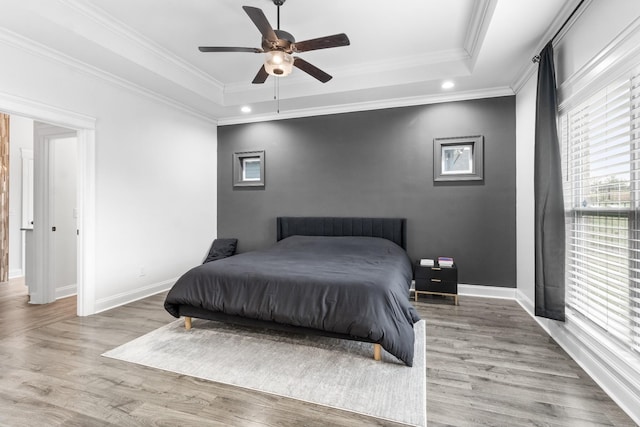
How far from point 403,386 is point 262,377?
935mm

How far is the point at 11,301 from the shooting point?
12.8ft

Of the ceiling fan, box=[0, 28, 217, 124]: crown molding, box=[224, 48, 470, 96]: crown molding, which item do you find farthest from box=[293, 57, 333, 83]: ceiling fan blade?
box=[0, 28, 217, 124]: crown molding

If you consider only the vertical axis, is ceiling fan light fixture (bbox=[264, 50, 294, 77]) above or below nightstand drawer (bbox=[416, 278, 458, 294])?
above

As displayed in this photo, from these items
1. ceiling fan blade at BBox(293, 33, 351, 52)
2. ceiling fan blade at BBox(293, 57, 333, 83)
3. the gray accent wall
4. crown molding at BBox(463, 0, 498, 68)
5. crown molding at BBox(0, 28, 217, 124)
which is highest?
crown molding at BBox(463, 0, 498, 68)

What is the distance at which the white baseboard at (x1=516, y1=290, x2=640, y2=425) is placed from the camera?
1.80 metres

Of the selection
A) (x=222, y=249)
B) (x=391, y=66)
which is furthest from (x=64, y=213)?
(x=391, y=66)

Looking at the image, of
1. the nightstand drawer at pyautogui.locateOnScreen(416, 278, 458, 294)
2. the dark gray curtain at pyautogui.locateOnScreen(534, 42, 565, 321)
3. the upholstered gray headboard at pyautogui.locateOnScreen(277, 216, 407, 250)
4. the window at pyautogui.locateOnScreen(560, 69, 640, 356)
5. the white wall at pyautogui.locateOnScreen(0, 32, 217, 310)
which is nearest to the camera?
the window at pyautogui.locateOnScreen(560, 69, 640, 356)

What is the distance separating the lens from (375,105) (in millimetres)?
4527

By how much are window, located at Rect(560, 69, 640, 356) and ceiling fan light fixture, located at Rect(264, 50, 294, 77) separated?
2270 mm

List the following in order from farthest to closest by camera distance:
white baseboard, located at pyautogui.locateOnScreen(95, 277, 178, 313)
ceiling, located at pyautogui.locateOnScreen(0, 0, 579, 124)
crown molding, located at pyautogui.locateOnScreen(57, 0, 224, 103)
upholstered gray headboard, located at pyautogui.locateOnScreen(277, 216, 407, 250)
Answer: upholstered gray headboard, located at pyautogui.locateOnScreen(277, 216, 407, 250) < white baseboard, located at pyautogui.locateOnScreen(95, 277, 178, 313) < crown molding, located at pyautogui.locateOnScreen(57, 0, 224, 103) < ceiling, located at pyautogui.locateOnScreen(0, 0, 579, 124)

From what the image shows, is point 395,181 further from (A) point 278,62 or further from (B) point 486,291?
(A) point 278,62

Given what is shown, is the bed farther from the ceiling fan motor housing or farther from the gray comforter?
the ceiling fan motor housing

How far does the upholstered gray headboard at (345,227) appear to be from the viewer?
172 inches

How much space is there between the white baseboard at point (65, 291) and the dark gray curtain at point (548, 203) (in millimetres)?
5349
